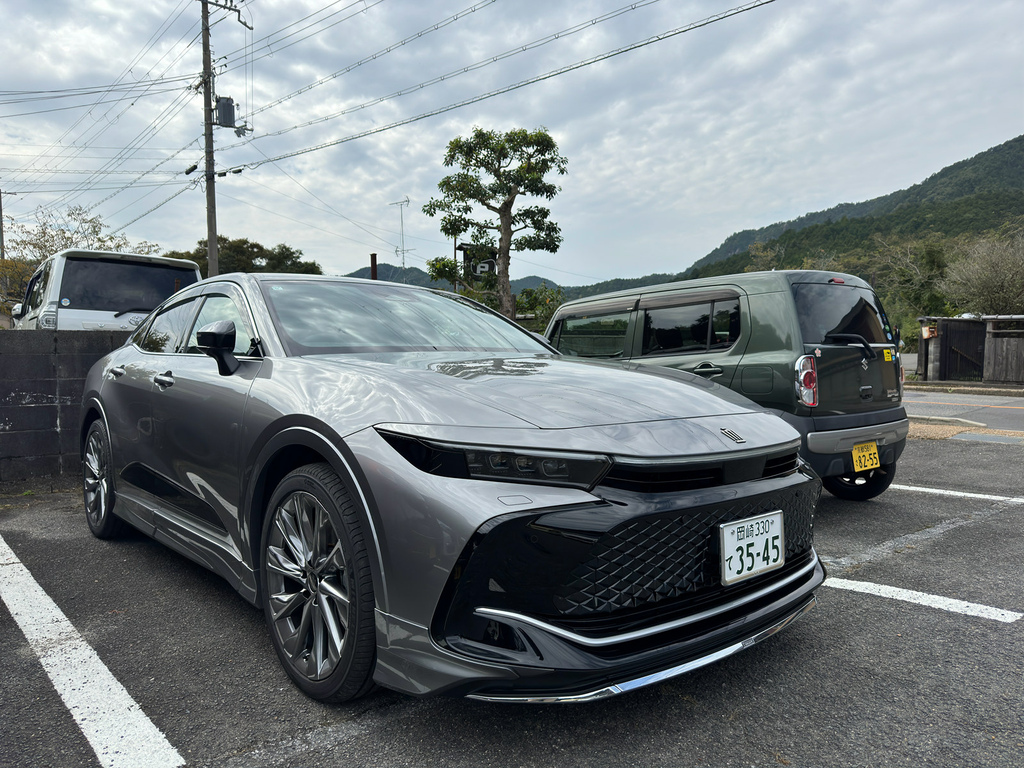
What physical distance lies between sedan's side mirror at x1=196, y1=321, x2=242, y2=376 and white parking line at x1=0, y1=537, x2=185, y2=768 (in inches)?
46.3

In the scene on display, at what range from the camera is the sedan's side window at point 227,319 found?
2.80 meters

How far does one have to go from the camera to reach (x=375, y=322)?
2.94 meters

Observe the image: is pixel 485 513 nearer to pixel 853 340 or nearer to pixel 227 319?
pixel 227 319

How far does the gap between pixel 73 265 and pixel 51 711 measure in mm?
6943

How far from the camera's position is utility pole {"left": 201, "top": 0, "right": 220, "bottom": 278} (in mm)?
19672

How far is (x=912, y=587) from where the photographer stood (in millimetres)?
3109

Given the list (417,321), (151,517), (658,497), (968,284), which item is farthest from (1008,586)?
(968,284)

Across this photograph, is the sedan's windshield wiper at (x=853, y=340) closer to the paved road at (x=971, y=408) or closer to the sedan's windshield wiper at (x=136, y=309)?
the paved road at (x=971, y=408)

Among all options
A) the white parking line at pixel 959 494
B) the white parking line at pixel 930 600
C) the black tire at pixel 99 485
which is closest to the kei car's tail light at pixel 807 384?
the white parking line at pixel 930 600

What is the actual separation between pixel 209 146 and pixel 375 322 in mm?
20941

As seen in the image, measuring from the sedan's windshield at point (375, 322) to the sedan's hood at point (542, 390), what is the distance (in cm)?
19

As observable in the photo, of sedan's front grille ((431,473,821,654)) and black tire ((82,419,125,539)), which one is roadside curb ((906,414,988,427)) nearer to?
sedan's front grille ((431,473,821,654))

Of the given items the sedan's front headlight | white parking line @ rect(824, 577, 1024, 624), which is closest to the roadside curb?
white parking line @ rect(824, 577, 1024, 624)

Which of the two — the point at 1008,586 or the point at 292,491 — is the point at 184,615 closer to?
the point at 292,491
